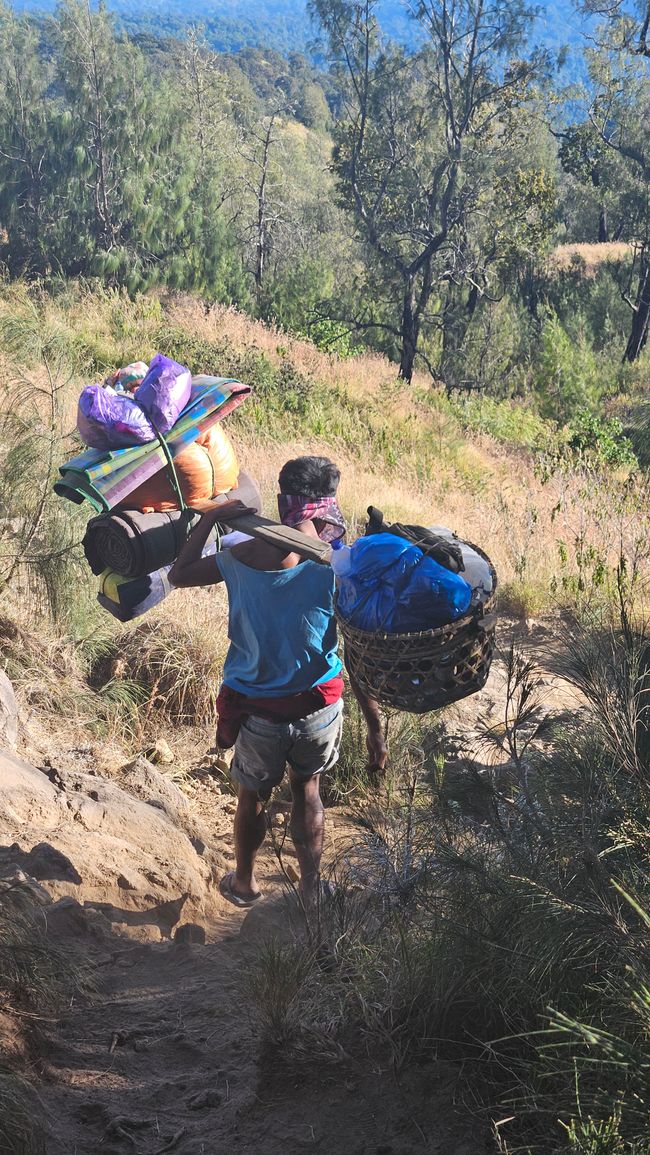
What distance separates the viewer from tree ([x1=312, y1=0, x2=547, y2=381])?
2178 centimetres

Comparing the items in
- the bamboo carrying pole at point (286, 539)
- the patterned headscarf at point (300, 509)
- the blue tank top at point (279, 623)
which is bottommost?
the blue tank top at point (279, 623)

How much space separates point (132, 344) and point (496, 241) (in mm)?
12759

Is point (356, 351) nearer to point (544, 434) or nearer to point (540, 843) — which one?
point (544, 434)

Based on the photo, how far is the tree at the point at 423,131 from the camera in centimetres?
2178

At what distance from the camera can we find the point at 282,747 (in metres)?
3.45

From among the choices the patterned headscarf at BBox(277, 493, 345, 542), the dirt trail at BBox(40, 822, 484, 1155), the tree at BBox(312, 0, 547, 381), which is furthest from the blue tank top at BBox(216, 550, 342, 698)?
the tree at BBox(312, 0, 547, 381)

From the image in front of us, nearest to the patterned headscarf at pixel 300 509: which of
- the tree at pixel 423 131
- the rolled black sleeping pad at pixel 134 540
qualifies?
the rolled black sleeping pad at pixel 134 540

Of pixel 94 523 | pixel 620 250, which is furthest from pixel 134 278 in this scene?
pixel 620 250

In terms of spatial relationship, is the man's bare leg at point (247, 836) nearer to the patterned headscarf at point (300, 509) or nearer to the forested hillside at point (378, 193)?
the patterned headscarf at point (300, 509)

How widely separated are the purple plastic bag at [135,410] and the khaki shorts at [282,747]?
1.05 meters

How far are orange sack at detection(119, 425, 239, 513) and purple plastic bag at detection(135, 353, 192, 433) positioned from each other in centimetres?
12

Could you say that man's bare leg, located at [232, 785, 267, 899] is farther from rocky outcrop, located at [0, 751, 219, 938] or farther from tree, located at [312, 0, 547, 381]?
tree, located at [312, 0, 547, 381]

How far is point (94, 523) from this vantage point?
10.7 ft

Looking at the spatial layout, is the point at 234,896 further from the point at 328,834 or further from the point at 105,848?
the point at 328,834
